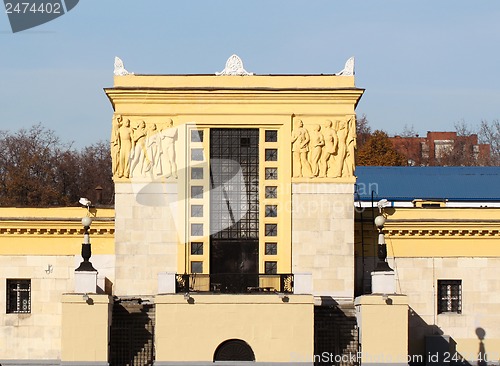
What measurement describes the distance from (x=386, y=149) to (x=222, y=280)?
161 feet

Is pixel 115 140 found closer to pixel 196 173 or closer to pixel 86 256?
pixel 196 173

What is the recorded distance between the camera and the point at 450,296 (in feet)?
147

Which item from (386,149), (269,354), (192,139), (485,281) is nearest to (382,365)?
(269,354)

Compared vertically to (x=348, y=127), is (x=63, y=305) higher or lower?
lower

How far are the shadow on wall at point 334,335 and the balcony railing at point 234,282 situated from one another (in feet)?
4.57

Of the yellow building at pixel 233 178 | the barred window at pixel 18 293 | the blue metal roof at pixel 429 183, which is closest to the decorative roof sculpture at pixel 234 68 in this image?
the yellow building at pixel 233 178

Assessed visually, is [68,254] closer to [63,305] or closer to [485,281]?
[63,305]

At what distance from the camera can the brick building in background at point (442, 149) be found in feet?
334

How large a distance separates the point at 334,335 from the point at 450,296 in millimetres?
5469

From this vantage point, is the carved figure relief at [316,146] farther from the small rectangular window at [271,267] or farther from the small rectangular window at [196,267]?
the small rectangular window at [196,267]

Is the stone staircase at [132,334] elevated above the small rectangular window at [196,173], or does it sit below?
below

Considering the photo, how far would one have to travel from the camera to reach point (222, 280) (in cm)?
4156

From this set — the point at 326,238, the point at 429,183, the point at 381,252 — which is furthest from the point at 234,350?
the point at 429,183

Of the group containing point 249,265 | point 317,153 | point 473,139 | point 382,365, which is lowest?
point 382,365
